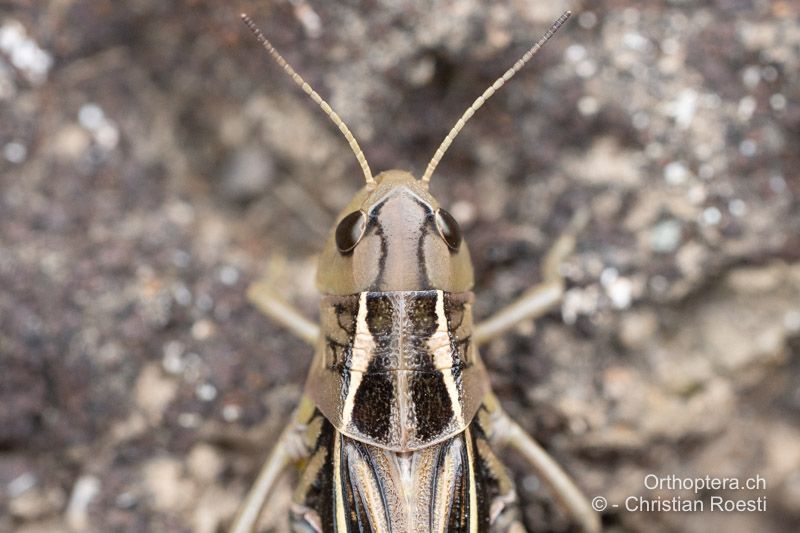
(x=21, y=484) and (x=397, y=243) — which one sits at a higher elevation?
(x=397, y=243)

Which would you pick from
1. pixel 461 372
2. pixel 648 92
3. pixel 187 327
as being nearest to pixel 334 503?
pixel 461 372

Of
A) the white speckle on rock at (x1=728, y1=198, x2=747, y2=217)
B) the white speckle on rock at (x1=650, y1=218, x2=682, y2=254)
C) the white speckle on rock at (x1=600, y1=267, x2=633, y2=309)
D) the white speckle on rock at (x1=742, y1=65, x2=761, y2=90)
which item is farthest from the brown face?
the white speckle on rock at (x1=742, y1=65, x2=761, y2=90)

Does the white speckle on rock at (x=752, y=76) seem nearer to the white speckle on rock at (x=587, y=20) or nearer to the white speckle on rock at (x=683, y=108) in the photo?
the white speckle on rock at (x=683, y=108)

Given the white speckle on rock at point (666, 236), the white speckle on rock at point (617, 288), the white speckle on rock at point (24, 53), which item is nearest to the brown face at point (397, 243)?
the white speckle on rock at point (617, 288)

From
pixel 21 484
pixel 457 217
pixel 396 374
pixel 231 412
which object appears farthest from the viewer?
pixel 457 217

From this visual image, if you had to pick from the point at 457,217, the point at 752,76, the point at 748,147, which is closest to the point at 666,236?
the point at 748,147

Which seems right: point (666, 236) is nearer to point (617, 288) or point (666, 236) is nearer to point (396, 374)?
point (617, 288)

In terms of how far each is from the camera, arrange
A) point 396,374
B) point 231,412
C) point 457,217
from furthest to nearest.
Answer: point 457,217 < point 231,412 < point 396,374

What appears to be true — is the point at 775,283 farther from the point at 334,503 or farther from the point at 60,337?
the point at 60,337
